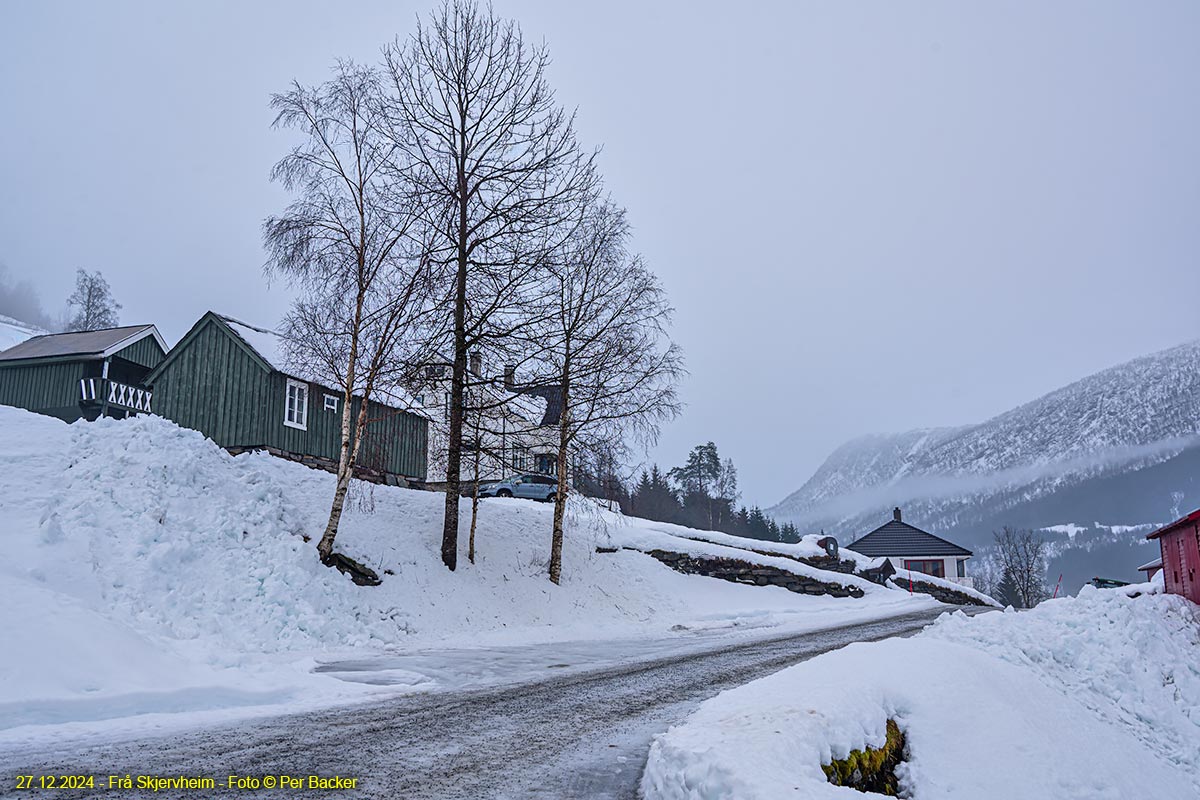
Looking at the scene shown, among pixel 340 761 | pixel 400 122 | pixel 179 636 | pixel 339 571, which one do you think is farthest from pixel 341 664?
pixel 400 122

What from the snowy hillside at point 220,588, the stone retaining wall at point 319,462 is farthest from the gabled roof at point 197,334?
the snowy hillside at point 220,588

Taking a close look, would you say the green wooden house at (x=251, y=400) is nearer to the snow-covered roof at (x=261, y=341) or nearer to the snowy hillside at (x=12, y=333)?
the snow-covered roof at (x=261, y=341)

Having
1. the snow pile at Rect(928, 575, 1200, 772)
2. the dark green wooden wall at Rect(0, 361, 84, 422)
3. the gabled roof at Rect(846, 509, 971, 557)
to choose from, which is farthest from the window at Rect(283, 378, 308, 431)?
the gabled roof at Rect(846, 509, 971, 557)

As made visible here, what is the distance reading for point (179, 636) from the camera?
10922 mm

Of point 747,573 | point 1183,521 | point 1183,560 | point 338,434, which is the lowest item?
point 747,573

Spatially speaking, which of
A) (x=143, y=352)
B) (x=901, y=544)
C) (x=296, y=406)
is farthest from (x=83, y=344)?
(x=901, y=544)

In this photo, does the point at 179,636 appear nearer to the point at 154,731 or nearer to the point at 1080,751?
the point at 154,731

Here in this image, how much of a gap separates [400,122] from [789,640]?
46.1ft

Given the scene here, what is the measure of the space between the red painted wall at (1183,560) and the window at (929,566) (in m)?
47.3

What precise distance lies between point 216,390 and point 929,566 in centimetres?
5837

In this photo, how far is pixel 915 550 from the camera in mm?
66625

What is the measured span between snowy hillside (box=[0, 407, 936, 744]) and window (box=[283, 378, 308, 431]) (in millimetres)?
9039

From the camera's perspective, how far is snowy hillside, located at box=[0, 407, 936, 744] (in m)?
8.21

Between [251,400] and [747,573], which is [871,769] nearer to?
[747,573]
